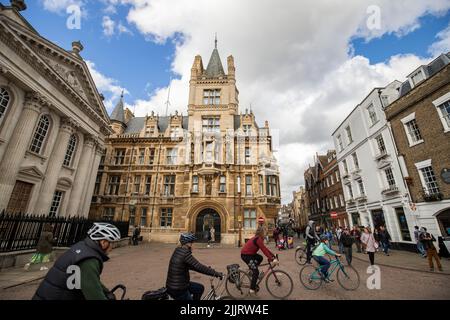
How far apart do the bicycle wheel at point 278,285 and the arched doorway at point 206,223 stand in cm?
1606

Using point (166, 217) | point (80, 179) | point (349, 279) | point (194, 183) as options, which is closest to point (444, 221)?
point (349, 279)

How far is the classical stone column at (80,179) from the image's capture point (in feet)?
56.8

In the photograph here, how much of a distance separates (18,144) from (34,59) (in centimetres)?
569

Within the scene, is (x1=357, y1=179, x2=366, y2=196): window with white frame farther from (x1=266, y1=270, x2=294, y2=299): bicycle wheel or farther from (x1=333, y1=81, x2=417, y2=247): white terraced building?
(x1=266, y1=270, x2=294, y2=299): bicycle wheel

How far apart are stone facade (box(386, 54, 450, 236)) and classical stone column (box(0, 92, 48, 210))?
85.2ft

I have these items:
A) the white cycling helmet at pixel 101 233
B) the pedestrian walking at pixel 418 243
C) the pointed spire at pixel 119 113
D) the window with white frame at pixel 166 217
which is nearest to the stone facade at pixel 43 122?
the window with white frame at pixel 166 217

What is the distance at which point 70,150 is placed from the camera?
59.5 ft

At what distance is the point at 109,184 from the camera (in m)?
24.2

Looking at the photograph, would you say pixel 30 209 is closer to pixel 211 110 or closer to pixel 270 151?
pixel 211 110

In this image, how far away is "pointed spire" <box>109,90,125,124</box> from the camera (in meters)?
27.9

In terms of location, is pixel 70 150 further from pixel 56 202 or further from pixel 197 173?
pixel 197 173

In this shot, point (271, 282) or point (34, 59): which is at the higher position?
point (34, 59)

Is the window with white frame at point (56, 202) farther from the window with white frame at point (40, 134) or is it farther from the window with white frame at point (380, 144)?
the window with white frame at point (380, 144)

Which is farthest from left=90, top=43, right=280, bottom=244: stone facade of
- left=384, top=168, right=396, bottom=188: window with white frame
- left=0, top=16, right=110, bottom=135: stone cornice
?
left=384, top=168, right=396, bottom=188: window with white frame
